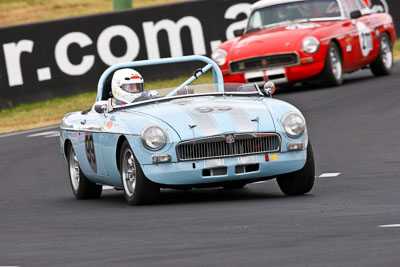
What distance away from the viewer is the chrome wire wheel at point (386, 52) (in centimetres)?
2191

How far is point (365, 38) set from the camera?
21.1 m

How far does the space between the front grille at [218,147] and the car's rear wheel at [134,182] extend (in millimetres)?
393

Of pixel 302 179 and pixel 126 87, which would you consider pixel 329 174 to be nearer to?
pixel 302 179

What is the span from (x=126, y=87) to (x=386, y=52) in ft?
37.9

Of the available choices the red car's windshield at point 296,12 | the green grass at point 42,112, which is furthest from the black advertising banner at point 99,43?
the red car's windshield at point 296,12

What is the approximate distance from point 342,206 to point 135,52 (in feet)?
50.2

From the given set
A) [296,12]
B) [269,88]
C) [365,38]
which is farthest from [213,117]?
[365,38]

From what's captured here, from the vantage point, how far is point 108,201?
36.6 feet

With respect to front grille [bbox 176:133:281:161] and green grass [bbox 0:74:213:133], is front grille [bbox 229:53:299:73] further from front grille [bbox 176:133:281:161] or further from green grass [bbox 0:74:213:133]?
front grille [bbox 176:133:281:161]

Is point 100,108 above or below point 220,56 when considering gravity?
above

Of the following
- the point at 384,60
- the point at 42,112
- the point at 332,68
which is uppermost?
the point at 332,68

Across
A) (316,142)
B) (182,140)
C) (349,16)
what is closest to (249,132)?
(182,140)

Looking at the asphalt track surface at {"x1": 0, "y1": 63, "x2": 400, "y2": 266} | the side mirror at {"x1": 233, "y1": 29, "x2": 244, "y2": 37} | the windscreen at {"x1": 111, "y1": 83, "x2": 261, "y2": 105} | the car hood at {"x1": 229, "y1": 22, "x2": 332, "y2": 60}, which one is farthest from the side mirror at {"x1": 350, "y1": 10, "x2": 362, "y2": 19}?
the windscreen at {"x1": 111, "y1": 83, "x2": 261, "y2": 105}

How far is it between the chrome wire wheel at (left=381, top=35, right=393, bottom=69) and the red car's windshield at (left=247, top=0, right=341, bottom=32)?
4.61ft
